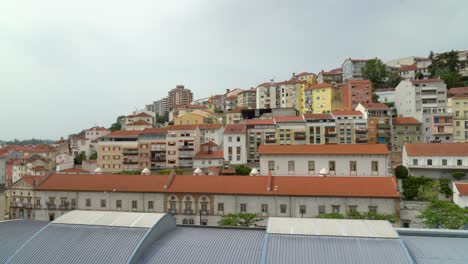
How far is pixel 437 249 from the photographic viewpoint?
15.6 m

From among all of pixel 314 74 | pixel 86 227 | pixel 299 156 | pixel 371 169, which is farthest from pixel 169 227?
pixel 314 74

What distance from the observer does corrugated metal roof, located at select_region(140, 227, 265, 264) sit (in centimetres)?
1539

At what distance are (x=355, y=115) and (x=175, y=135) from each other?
112 ft

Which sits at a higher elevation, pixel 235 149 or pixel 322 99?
pixel 322 99

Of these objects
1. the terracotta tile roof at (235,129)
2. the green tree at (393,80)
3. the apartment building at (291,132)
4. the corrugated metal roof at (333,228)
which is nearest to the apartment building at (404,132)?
the apartment building at (291,132)

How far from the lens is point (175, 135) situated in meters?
65.9

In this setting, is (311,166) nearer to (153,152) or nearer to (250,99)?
(153,152)

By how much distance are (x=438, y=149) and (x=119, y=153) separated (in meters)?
54.7

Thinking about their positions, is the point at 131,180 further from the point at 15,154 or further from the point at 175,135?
the point at 15,154

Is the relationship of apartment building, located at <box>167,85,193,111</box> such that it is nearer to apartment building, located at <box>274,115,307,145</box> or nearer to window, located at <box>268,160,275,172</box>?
apartment building, located at <box>274,115,307,145</box>

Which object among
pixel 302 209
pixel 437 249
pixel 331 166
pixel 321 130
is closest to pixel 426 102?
pixel 321 130

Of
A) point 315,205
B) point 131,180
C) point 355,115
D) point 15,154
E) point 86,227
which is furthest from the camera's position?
point 15,154

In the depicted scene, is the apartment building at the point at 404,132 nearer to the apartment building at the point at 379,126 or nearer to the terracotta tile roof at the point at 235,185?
the apartment building at the point at 379,126

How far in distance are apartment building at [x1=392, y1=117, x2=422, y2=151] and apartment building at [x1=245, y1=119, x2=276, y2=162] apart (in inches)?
874
